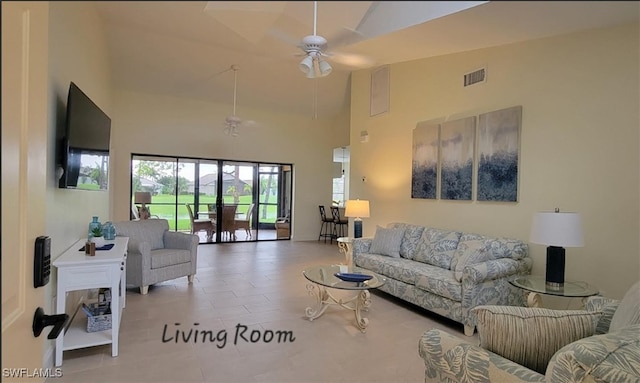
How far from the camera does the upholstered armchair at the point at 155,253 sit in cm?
406

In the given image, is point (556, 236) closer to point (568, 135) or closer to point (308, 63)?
point (568, 135)

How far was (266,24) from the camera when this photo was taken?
0.55 meters

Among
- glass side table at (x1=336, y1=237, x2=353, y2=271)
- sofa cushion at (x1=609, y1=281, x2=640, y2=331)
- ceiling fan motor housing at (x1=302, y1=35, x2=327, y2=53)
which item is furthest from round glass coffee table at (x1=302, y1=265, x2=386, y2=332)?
ceiling fan motor housing at (x1=302, y1=35, x2=327, y2=53)

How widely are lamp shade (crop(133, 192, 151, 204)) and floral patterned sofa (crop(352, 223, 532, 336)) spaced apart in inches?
203

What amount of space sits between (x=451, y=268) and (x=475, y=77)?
2.29 m

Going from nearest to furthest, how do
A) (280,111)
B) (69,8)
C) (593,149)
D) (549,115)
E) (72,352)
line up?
(69,8)
(72,352)
(593,149)
(549,115)
(280,111)

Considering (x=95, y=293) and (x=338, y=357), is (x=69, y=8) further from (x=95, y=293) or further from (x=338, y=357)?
(x=95, y=293)

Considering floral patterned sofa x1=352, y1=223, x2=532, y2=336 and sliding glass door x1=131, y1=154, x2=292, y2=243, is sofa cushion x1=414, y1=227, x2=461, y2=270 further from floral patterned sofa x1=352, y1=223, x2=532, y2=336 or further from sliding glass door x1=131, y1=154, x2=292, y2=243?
sliding glass door x1=131, y1=154, x2=292, y2=243

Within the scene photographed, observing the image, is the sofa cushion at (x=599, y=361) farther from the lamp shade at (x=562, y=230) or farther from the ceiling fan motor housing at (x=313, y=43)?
the lamp shade at (x=562, y=230)

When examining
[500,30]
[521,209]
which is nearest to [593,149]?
[521,209]

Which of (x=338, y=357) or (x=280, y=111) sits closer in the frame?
(x=338, y=357)

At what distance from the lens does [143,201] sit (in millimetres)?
7191

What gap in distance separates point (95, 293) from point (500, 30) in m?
4.27

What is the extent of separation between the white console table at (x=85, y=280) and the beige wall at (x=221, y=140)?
14.0 ft
